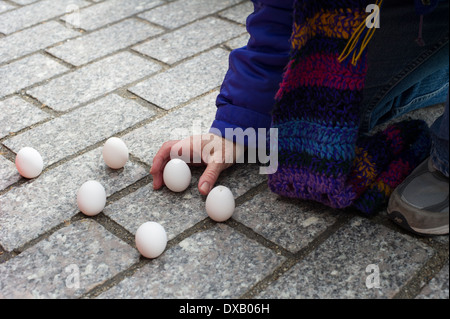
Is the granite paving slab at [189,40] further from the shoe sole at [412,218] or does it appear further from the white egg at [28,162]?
the shoe sole at [412,218]

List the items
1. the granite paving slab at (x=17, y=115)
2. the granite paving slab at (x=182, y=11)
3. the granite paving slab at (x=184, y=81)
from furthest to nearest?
1. the granite paving slab at (x=182, y=11)
2. the granite paving slab at (x=184, y=81)
3. the granite paving slab at (x=17, y=115)

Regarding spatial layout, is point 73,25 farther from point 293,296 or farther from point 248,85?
point 293,296

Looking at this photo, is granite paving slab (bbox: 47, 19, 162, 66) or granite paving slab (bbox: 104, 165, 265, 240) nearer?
granite paving slab (bbox: 104, 165, 265, 240)

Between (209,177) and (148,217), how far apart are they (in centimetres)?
19

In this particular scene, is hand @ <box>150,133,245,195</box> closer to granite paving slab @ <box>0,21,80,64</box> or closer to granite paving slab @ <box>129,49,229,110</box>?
granite paving slab @ <box>129,49,229,110</box>

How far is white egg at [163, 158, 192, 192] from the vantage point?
1472mm

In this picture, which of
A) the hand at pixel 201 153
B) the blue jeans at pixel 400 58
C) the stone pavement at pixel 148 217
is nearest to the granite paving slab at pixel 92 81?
the stone pavement at pixel 148 217

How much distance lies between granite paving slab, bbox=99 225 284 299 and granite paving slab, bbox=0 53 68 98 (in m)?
1.11

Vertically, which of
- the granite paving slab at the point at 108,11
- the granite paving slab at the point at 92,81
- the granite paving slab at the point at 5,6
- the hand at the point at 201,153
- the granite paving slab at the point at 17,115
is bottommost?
the granite paving slab at the point at 17,115

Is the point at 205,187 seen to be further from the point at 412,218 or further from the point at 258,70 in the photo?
the point at 412,218

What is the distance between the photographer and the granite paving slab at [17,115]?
1852 millimetres

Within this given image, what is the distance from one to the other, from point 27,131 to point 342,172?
1.04 meters

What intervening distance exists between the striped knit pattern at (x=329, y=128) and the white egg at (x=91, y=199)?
17.1 inches

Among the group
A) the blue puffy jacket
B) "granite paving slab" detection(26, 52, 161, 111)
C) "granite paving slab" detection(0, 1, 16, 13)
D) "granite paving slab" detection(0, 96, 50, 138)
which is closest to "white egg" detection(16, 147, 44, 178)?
"granite paving slab" detection(0, 96, 50, 138)
